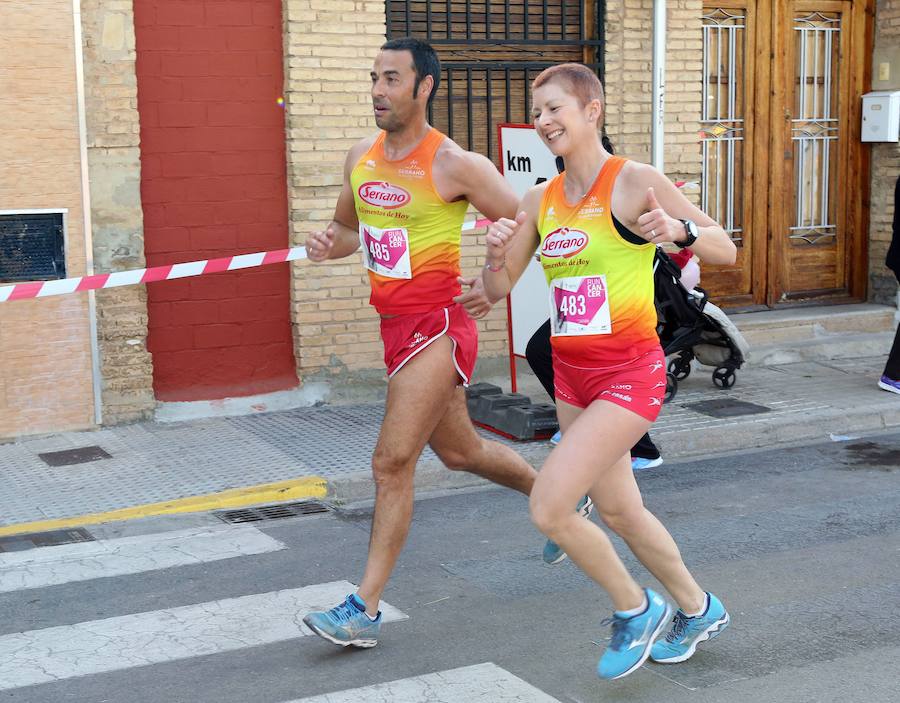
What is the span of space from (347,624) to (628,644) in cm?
107

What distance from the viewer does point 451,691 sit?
4809 millimetres

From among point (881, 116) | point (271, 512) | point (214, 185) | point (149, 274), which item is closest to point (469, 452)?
point (271, 512)

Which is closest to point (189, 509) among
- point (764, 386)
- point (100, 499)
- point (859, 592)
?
point (100, 499)

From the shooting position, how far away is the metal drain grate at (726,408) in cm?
965

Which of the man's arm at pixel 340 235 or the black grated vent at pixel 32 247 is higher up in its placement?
the man's arm at pixel 340 235

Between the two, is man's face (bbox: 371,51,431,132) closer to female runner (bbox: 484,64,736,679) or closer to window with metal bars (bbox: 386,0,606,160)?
female runner (bbox: 484,64,736,679)

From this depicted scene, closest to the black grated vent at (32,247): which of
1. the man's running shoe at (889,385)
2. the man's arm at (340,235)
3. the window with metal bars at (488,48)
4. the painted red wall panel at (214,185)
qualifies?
the painted red wall panel at (214,185)

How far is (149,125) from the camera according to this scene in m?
9.44

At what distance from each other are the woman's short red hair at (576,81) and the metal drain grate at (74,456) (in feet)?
15.9

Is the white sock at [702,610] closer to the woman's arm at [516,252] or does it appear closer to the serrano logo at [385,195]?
the woman's arm at [516,252]

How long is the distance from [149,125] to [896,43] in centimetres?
698

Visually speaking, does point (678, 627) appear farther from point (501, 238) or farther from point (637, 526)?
point (501, 238)

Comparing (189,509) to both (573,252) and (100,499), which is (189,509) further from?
(573,252)

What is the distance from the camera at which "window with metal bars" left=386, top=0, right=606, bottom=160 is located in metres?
10.5
